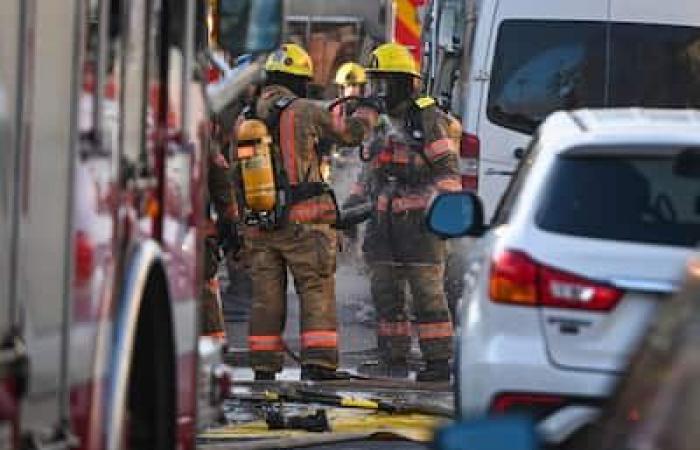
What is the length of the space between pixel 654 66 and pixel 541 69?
75 cm

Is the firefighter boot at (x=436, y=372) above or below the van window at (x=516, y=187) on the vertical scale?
below

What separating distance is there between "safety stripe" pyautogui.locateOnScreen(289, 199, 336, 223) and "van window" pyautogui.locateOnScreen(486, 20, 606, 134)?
2.34 meters

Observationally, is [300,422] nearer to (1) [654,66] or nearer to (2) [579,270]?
(2) [579,270]

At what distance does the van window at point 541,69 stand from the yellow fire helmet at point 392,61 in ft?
2.36

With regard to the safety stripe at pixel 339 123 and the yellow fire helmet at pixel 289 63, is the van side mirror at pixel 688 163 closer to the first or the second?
the safety stripe at pixel 339 123

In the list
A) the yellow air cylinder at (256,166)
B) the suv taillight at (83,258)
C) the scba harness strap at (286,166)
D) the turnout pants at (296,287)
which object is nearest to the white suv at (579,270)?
the suv taillight at (83,258)

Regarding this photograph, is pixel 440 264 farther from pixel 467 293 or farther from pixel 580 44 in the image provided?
pixel 467 293

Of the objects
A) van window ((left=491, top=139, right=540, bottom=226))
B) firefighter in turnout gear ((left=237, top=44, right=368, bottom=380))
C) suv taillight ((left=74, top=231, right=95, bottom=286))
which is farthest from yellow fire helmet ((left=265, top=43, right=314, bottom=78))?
suv taillight ((left=74, top=231, right=95, bottom=286))

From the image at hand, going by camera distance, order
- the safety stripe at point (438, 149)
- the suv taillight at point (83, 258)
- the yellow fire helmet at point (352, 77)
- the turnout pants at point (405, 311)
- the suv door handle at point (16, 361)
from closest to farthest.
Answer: the suv door handle at point (16, 361) → the suv taillight at point (83, 258) → the turnout pants at point (405, 311) → the safety stripe at point (438, 149) → the yellow fire helmet at point (352, 77)

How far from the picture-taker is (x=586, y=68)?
46.0 feet

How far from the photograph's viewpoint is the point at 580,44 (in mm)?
14039

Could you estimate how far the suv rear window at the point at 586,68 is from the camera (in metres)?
13.9

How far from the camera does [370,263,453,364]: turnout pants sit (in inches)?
497

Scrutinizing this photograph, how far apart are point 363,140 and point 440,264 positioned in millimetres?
1110
